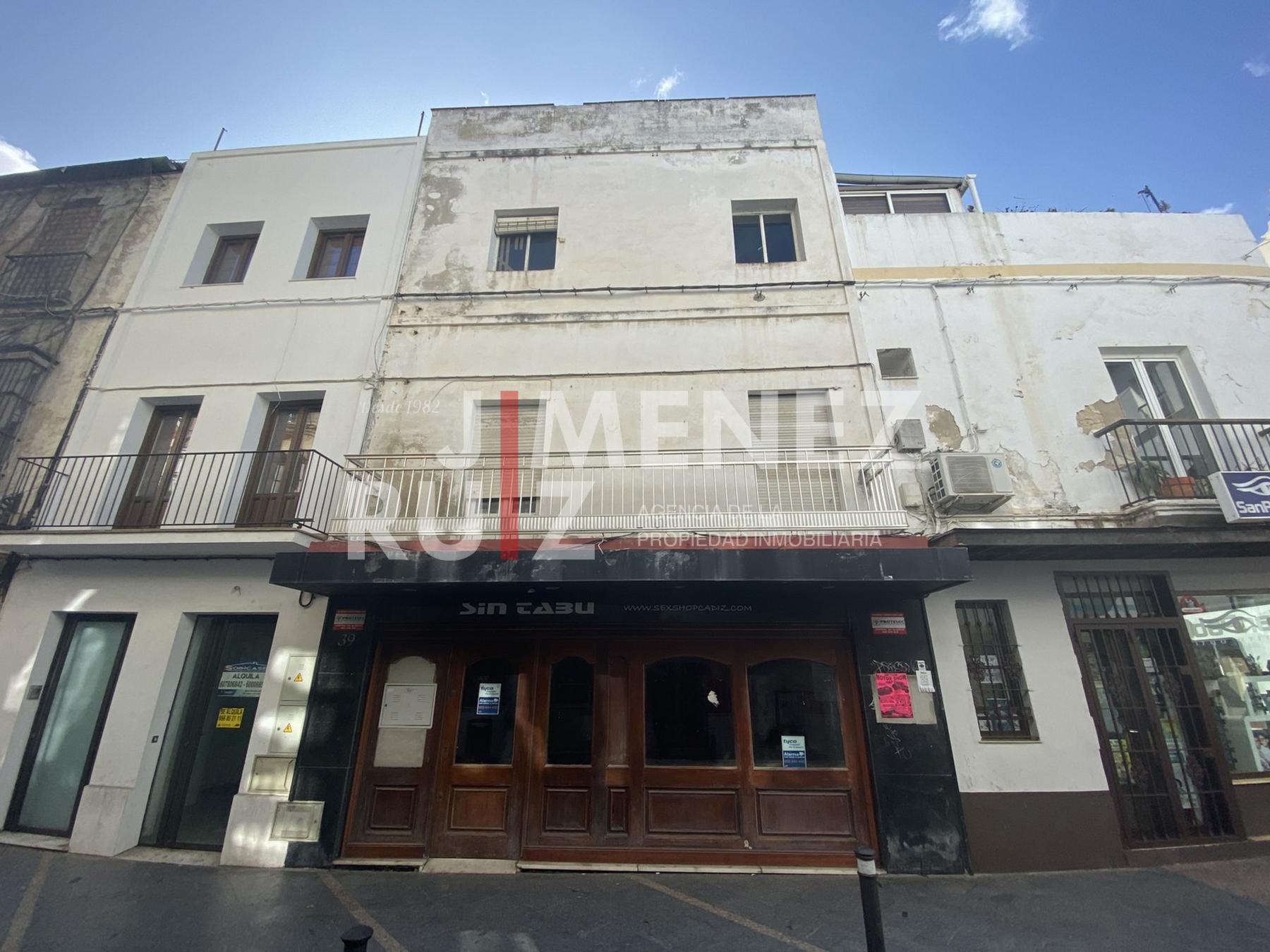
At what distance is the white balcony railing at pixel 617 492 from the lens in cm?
631

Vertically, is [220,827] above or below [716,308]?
below

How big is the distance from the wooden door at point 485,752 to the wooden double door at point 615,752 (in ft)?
0.06

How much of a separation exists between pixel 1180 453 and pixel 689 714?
24.3 feet

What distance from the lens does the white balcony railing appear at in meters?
6.31

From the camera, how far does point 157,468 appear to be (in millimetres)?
7438

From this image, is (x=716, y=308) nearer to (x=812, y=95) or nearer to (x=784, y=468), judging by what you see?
(x=784, y=468)

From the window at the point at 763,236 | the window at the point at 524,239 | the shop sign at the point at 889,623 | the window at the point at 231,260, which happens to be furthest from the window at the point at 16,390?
the shop sign at the point at 889,623

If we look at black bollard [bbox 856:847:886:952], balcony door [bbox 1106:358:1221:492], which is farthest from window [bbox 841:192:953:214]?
black bollard [bbox 856:847:886:952]

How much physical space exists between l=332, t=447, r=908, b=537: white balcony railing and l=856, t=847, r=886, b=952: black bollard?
11.3 ft

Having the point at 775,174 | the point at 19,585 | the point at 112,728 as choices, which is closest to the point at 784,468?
the point at 775,174

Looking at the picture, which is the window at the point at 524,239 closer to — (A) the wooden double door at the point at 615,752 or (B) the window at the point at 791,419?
(B) the window at the point at 791,419

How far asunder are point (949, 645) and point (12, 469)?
12.8m

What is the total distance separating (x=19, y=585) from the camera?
269 inches

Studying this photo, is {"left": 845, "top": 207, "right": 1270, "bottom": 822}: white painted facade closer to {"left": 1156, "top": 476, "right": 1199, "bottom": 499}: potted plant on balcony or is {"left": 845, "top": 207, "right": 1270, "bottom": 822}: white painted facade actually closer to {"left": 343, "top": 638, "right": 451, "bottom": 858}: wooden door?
{"left": 1156, "top": 476, "right": 1199, "bottom": 499}: potted plant on balcony
